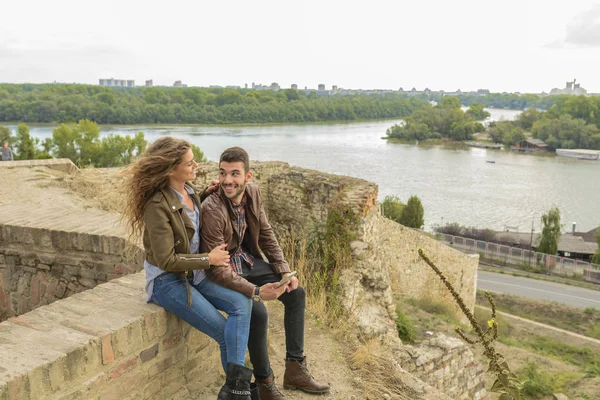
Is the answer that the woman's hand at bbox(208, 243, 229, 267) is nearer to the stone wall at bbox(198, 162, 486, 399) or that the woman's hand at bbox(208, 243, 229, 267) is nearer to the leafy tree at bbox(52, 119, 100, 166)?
the stone wall at bbox(198, 162, 486, 399)

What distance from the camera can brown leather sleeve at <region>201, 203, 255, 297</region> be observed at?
2.71 metres

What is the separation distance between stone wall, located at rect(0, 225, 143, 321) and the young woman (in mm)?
1176

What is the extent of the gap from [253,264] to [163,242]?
69 centimetres

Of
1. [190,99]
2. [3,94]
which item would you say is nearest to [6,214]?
[190,99]

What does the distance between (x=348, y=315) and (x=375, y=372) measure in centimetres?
116

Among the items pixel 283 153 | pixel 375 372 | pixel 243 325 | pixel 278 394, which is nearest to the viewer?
pixel 243 325

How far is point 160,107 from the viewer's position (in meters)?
56.0

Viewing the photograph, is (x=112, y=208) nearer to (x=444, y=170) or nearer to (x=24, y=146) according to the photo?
(x=24, y=146)

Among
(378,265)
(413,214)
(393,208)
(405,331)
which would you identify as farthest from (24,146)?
(405,331)

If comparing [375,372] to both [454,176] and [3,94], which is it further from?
[3,94]

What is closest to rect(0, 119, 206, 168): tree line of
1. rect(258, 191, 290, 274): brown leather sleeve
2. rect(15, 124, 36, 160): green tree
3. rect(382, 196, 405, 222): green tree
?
rect(15, 124, 36, 160): green tree

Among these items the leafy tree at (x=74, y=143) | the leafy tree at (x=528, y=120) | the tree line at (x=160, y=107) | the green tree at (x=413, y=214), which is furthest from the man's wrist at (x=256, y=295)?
the leafy tree at (x=528, y=120)

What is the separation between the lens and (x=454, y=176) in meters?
43.0

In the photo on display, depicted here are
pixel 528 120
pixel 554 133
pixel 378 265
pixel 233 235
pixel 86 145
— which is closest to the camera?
pixel 233 235
